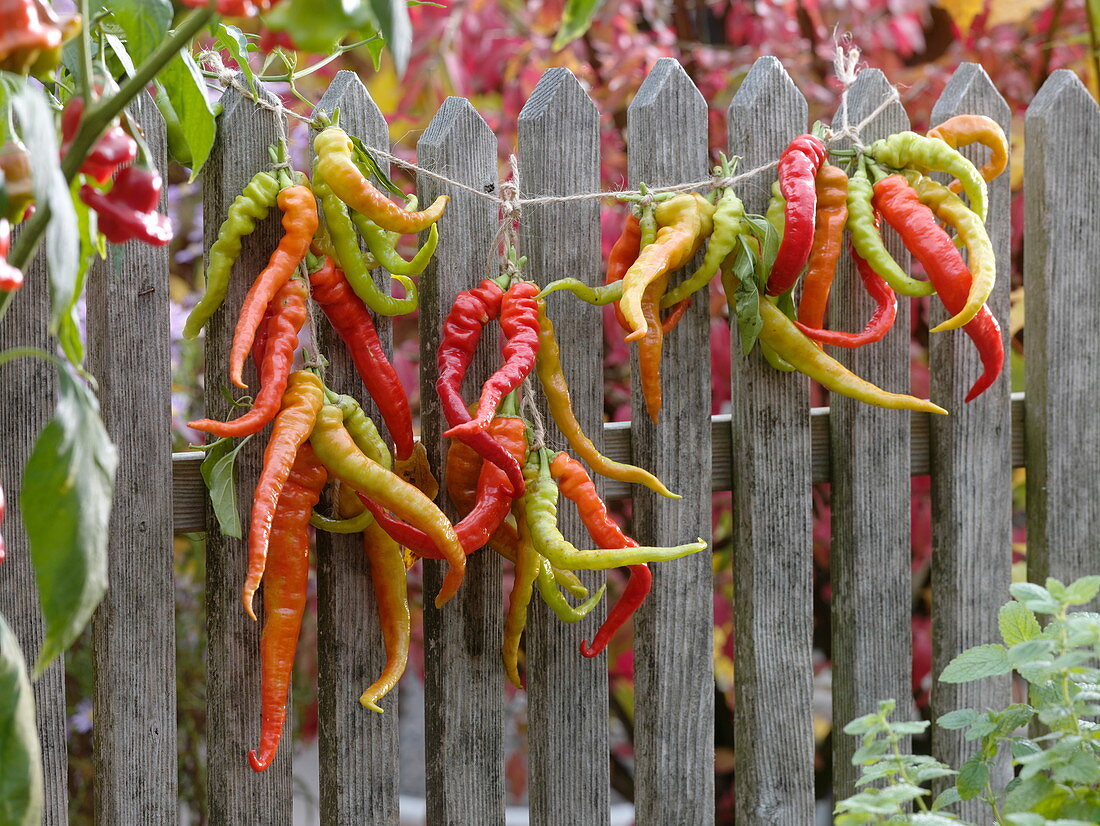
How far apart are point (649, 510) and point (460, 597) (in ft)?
1.09

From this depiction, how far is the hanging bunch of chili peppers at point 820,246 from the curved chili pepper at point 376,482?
1.28ft

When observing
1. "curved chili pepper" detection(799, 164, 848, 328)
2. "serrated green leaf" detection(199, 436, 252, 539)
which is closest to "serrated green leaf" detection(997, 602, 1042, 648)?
"curved chili pepper" detection(799, 164, 848, 328)

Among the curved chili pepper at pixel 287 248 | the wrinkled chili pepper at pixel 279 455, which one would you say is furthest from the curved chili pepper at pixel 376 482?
the curved chili pepper at pixel 287 248

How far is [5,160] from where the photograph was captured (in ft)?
2.16

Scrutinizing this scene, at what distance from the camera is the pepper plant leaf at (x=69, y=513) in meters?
0.63

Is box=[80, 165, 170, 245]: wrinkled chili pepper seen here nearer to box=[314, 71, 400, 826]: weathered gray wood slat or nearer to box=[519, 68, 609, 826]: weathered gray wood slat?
box=[314, 71, 400, 826]: weathered gray wood slat

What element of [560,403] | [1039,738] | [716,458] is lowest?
[1039,738]

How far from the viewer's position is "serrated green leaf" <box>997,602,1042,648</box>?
1.25 m

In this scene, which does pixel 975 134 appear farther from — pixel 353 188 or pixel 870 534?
pixel 353 188

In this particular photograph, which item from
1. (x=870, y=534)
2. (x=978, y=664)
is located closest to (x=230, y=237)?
(x=978, y=664)

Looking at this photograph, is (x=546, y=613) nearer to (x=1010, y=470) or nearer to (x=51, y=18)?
(x=1010, y=470)

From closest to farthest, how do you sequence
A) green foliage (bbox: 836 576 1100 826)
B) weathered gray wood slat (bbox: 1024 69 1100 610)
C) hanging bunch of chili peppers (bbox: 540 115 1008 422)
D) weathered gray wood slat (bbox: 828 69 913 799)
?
green foliage (bbox: 836 576 1100 826)
hanging bunch of chili peppers (bbox: 540 115 1008 422)
weathered gray wood slat (bbox: 828 69 913 799)
weathered gray wood slat (bbox: 1024 69 1100 610)

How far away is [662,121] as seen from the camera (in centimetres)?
→ 165

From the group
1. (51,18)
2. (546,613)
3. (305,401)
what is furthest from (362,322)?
(51,18)
